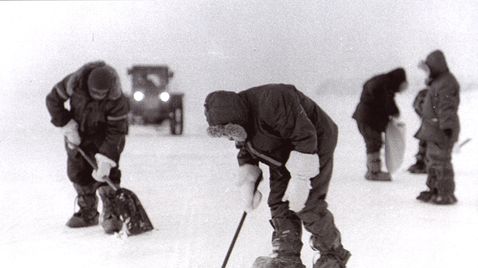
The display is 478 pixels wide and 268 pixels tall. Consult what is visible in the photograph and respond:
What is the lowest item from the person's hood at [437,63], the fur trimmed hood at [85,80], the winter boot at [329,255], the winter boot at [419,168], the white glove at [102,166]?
the winter boot at [419,168]

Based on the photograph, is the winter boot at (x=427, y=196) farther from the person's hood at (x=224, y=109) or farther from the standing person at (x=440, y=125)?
the person's hood at (x=224, y=109)

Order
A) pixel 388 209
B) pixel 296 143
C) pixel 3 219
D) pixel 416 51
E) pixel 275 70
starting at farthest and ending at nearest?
pixel 388 209, pixel 3 219, pixel 416 51, pixel 275 70, pixel 296 143

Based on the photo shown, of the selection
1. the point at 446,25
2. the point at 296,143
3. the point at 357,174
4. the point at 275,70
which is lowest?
the point at 357,174

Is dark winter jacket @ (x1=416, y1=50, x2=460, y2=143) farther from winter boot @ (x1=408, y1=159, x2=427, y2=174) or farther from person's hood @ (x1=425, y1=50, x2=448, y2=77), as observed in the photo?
winter boot @ (x1=408, y1=159, x2=427, y2=174)

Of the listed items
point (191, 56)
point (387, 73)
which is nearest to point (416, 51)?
point (191, 56)

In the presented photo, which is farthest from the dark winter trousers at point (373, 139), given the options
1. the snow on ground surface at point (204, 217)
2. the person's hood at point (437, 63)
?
the person's hood at point (437, 63)

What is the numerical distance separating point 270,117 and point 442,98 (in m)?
1.85

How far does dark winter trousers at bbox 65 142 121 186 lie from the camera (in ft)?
9.46

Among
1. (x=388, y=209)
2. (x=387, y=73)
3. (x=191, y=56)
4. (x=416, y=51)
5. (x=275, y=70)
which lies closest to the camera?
(x=275, y=70)

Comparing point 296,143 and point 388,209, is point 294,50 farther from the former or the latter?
point 388,209

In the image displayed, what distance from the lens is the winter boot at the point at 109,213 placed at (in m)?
2.73

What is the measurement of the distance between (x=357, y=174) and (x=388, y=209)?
4.48 feet

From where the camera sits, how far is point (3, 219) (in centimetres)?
299

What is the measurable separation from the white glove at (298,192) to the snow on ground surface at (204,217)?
0.48m
